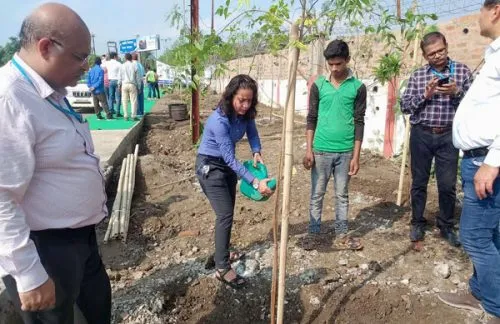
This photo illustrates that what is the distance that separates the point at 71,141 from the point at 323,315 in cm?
196

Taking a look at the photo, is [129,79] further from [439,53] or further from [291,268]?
[439,53]

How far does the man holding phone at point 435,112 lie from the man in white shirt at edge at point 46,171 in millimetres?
2590

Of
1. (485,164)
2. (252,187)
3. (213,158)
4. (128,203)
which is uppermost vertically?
(485,164)

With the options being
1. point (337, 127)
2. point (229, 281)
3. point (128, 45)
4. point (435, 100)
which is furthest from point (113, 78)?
point (128, 45)

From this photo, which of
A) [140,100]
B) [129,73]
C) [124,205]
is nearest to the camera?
[124,205]

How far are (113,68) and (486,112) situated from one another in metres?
9.40

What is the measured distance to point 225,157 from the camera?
8.65ft

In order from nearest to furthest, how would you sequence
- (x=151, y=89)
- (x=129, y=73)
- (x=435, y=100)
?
(x=435, y=100) < (x=129, y=73) < (x=151, y=89)

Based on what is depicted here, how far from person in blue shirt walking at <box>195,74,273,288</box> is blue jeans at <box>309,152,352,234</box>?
27.2 inches

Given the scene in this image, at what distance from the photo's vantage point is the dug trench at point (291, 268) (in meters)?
2.60

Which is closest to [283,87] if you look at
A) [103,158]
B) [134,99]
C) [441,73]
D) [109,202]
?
[134,99]

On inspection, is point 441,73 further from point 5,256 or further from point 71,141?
point 5,256

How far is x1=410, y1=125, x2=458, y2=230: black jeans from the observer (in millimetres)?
3171

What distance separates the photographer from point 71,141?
4.67 ft
